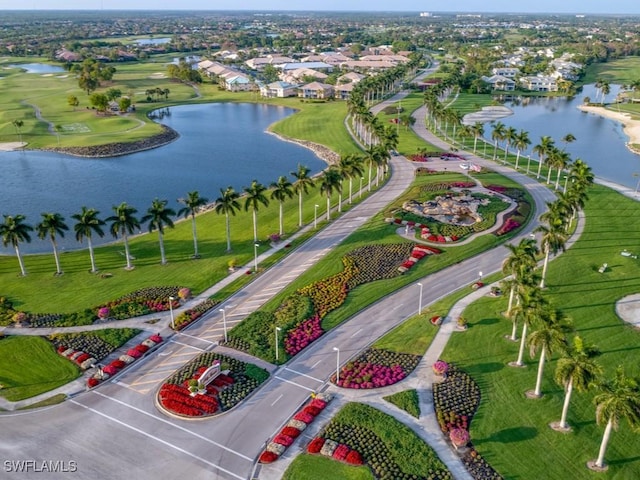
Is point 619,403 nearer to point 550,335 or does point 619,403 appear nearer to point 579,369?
point 579,369

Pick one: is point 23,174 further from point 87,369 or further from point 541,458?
point 541,458

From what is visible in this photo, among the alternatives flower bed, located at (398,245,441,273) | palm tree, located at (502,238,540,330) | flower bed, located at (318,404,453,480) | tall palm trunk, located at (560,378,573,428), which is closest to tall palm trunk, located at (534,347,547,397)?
tall palm trunk, located at (560,378,573,428)

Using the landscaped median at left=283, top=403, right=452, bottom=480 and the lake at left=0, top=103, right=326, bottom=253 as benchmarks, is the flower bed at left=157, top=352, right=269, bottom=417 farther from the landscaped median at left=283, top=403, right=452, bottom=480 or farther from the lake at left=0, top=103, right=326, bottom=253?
the lake at left=0, top=103, right=326, bottom=253

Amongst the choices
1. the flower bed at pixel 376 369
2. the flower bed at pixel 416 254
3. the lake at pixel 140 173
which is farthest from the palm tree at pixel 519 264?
the lake at pixel 140 173

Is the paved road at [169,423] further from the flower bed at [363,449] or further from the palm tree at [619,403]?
the palm tree at [619,403]

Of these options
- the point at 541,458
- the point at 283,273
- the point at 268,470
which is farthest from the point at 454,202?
the point at 268,470

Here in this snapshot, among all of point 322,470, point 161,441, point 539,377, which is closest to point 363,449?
point 322,470
